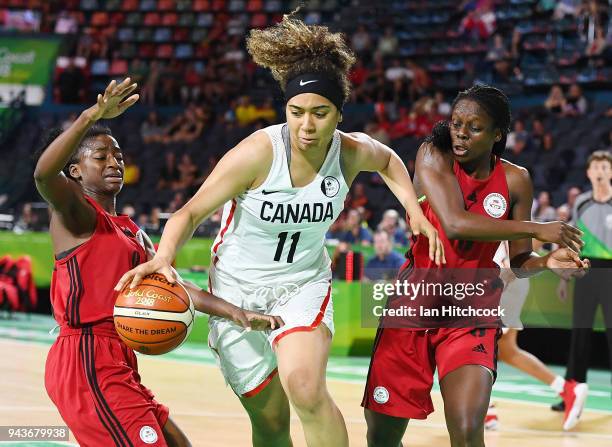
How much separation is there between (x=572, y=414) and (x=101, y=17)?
60.3 feet

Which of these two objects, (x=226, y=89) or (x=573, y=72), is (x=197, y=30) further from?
(x=573, y=72)

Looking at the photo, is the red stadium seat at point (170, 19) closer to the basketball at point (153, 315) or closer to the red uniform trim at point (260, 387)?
the red uniform trim at point (260, 387)

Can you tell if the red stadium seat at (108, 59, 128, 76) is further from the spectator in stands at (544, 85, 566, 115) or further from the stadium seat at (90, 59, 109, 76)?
the spectator in stands at (544, 85, 566, 115)

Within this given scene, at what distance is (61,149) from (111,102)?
26 centimetres

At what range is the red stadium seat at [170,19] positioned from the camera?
22.9 meters

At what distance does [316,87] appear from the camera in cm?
427

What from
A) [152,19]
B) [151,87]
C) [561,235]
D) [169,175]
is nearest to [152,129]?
[151,87]

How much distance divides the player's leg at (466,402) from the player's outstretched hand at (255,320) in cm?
75

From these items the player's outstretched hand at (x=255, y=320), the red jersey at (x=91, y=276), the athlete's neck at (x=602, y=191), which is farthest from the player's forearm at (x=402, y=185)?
the athlete's neck at (x=602, y=191)

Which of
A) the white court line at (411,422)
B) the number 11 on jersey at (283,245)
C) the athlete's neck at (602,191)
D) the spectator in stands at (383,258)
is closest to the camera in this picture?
the number 11 on jersey at (283,245)

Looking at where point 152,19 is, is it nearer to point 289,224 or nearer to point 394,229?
point 394,229

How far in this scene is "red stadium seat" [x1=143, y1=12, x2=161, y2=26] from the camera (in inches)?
906

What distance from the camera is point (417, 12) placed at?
63.8ft

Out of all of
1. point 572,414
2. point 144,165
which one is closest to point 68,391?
point 572,414
